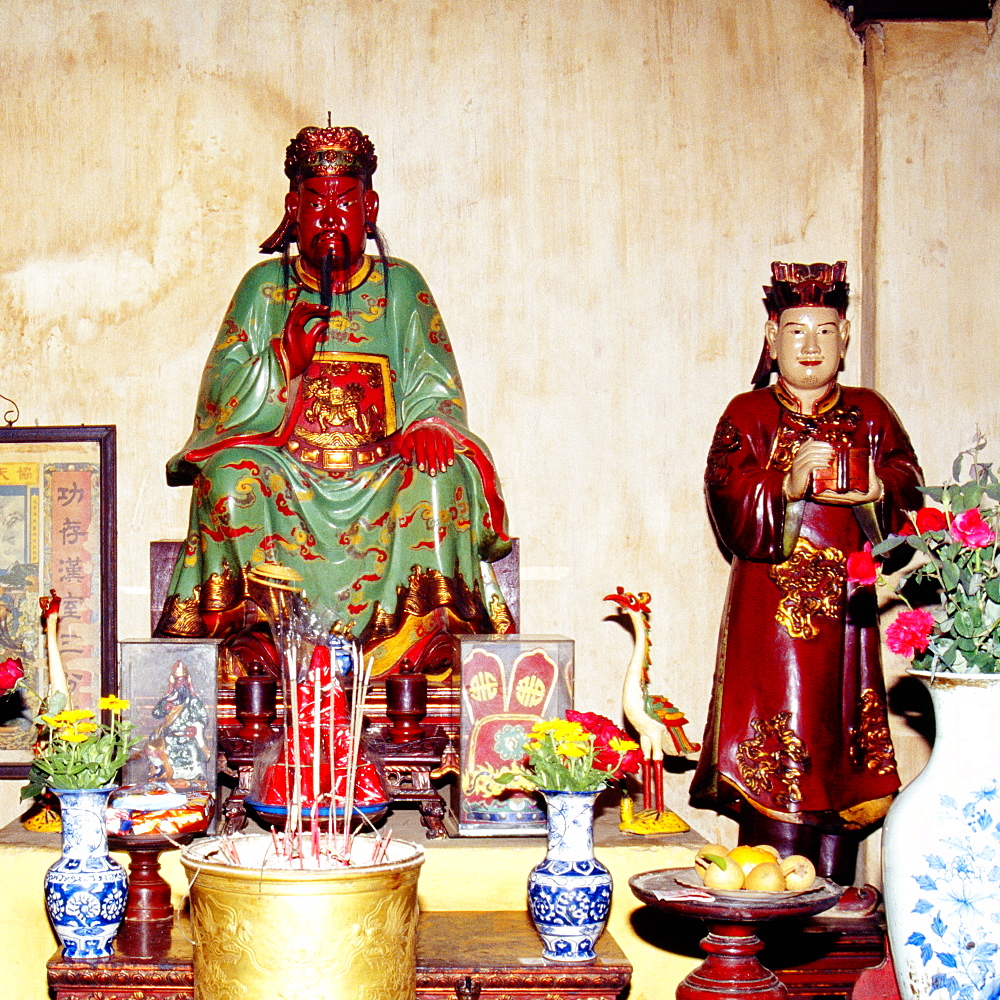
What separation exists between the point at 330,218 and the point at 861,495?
6.51 feet

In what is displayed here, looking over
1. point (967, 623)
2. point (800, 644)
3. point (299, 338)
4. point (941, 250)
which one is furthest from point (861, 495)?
point (299, 338)

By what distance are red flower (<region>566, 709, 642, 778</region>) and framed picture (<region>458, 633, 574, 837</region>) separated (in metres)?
0.36

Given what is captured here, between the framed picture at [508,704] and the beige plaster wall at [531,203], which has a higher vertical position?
the beige plaster wall at [531,203]

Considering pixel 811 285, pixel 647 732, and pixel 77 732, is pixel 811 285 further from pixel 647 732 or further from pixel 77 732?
pixel 77 732

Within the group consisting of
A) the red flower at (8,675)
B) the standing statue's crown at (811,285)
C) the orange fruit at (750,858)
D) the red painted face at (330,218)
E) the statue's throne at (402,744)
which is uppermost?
the red painted face at (330,218)

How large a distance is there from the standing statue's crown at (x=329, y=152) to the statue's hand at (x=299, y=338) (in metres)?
0.46

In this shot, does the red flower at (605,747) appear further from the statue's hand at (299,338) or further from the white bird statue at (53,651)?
the statue's hand at (299,338)

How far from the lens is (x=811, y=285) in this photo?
184 inches

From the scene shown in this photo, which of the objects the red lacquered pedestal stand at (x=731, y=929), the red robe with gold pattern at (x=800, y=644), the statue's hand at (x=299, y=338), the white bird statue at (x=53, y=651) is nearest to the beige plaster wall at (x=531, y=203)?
the statue's hand at (x=299, y=338)

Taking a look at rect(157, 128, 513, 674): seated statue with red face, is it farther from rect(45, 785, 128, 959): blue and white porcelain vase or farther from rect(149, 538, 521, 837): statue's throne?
rect(45, 785, 128, 959): blue and white porcelain vase

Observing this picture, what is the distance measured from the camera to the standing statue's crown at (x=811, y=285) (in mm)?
4688

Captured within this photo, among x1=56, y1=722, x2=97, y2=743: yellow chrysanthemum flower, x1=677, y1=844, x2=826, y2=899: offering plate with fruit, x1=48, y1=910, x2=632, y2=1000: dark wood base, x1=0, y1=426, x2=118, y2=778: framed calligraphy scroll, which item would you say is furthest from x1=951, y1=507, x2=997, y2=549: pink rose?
x1=0, y1=426, x2=118, y2=778: framed calligraphy scroll

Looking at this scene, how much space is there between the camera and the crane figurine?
421 centimetres

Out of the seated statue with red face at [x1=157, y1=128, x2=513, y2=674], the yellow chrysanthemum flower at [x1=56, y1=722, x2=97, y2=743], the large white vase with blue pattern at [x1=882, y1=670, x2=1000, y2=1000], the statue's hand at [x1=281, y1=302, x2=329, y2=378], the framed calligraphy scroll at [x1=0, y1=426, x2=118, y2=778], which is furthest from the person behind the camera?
the framed calligraphy scroll at [x1=0, y1=426, x2=118, y2=778]
